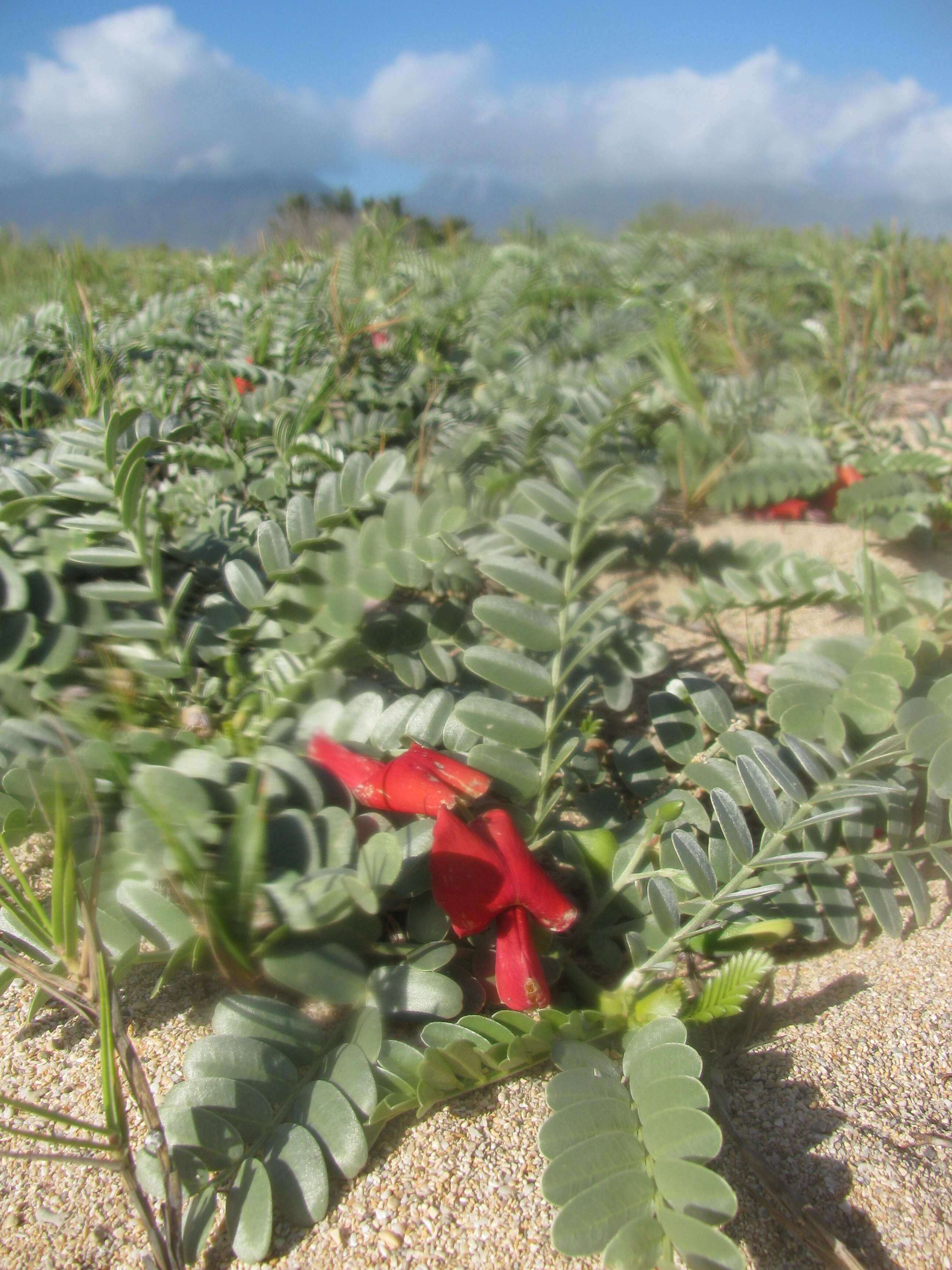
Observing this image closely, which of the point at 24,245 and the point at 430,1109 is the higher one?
the point at 24,245

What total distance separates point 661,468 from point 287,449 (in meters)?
0.96

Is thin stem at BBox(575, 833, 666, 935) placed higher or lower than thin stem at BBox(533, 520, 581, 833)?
lower

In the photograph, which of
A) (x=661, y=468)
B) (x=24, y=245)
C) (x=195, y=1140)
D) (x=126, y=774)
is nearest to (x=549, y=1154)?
(x=195, y=1140)

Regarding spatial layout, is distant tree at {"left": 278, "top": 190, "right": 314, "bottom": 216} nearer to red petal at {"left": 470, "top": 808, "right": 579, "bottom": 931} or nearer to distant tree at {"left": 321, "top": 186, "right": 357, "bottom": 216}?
distant tree at {"left": 321, "top": 186, "right": 357, "bottom": 216}

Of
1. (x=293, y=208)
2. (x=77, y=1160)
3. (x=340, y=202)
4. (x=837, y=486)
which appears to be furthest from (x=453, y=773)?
(x=340, y=202)

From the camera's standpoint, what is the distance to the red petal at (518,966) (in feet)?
2.50

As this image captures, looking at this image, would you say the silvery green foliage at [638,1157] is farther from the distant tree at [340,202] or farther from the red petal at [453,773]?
the distant tree at [340,202]

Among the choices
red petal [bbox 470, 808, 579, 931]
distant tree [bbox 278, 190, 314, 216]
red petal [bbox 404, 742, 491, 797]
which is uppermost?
distant tree [bbox 278, 190, 314, 216]

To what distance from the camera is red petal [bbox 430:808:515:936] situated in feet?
2.48

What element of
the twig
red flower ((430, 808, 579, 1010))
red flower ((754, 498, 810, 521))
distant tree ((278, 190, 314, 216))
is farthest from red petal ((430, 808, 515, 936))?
distant tree ((278, 190, 314, 216))

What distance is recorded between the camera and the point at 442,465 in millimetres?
1418

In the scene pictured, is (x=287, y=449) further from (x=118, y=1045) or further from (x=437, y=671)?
(x=118, y=1045)

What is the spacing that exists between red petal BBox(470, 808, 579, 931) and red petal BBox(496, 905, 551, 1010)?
0.05 feet

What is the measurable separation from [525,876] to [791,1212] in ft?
1.05
